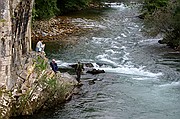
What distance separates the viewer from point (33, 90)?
25375 millimetres

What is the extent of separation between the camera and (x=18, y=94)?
24562 millimetres

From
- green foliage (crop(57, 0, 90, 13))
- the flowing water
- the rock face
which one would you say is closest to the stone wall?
the rock face

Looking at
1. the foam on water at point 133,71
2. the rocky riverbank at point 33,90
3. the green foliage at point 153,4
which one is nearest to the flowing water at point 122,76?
the foam on water at point 133,71

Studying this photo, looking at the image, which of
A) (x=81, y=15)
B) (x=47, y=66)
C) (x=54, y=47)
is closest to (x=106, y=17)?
(x=81, y=15)

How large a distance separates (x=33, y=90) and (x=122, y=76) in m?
10.2

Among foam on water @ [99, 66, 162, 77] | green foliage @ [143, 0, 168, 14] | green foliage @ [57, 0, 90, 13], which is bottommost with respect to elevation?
foam on water @ [99, 66, 162, 77]

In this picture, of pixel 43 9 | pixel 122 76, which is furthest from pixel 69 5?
pixel 122 76

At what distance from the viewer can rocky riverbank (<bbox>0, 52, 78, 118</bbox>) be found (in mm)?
24094

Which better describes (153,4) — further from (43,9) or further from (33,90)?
(33,90)

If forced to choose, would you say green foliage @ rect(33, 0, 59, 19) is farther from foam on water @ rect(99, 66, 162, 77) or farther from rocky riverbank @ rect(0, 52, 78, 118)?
rocky riverbank @ rect(0, 52, 78, 118)

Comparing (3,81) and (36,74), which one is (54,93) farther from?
(3,81)

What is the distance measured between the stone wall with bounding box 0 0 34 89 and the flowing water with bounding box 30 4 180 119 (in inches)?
114

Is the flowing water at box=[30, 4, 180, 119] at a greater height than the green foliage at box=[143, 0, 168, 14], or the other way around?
the green foliage at box=[143, 0, 168, 14]

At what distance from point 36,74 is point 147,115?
680 centimetres
